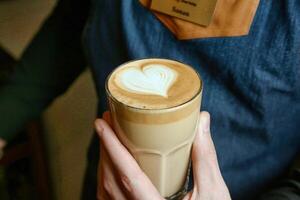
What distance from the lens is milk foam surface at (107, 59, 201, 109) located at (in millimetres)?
489

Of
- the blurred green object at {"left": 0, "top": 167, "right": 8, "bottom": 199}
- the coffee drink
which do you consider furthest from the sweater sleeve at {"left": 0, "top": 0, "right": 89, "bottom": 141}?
the blurred green object at {"left": 0, "top": 167, "right": 8, "bottom": 199}

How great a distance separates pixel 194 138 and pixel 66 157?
1044 mm

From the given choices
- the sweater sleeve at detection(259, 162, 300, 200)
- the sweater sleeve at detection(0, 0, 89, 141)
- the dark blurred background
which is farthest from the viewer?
the dark blurred background

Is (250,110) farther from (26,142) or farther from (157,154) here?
(26,142)

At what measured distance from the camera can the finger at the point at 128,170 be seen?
51 centimetres

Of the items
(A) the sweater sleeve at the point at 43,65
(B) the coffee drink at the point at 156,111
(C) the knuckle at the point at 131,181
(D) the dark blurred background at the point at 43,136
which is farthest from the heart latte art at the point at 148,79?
(D) the dark blurred background at the point at 43,136

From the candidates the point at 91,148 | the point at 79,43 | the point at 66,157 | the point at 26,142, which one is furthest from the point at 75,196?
the point at 79,43

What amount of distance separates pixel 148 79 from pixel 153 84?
0.04ft

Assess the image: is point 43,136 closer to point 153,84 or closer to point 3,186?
point 3,186

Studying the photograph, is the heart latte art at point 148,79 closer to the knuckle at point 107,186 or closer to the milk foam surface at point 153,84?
the milk foam surface at point 153,84

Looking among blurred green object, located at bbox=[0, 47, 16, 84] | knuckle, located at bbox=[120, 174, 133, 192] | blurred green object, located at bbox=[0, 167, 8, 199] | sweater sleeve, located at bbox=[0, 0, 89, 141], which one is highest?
knuckle, located at bbox=[120, 174, 133, 192]

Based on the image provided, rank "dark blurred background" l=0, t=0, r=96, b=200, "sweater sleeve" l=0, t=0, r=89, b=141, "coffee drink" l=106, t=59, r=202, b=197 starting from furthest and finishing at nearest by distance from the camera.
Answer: "dark blurred background" l=0, t=0, r=96, b=200, "sweater sleeve" l=0, t=0, r=89, b=141, "coffee drink" l=106, t=59, r=202, b=197

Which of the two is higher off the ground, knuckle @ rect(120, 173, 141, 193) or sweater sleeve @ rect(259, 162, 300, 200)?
knuckle @ rect(120, 173, 141, 193)

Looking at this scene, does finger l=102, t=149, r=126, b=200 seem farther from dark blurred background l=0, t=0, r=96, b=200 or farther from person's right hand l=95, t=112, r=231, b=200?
dark blurred background l=0, t=0, r=96, b=200
